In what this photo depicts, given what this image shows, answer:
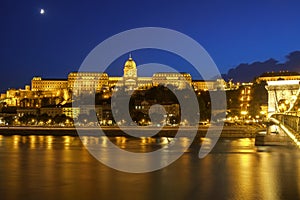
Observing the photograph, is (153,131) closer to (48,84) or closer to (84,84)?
(84,84)

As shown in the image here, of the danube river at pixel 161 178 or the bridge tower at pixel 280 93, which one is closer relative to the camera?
the danube river at pixel 161 178

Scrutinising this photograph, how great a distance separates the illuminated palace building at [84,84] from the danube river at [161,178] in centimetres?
4488

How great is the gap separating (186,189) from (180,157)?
5.70 m

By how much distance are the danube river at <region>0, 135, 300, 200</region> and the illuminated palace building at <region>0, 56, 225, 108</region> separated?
44884mm

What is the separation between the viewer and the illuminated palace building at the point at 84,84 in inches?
2422

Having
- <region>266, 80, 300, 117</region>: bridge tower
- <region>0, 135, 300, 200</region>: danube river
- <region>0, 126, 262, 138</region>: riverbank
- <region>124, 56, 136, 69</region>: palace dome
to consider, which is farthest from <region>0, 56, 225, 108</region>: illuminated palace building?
<region>0, 135, 300, 200</region>: danube river

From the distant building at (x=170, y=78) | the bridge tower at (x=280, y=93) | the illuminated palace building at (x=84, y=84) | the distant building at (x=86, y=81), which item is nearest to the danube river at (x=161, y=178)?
the bridge tower at (x=280, y=93)

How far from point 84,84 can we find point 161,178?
55488 millimetres

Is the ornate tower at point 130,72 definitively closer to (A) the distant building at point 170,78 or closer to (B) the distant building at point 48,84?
(A) the distant building at point 170,78

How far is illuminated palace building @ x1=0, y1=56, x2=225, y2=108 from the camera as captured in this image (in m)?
61.5

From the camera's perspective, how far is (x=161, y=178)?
38.5 ft

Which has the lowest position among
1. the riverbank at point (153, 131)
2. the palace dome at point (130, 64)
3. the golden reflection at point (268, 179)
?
the golden reflection at point (268, 179)

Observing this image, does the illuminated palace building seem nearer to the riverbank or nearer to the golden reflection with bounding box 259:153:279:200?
the riverbank

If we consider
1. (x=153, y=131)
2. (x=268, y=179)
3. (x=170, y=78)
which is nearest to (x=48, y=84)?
(x=170, y=78)
